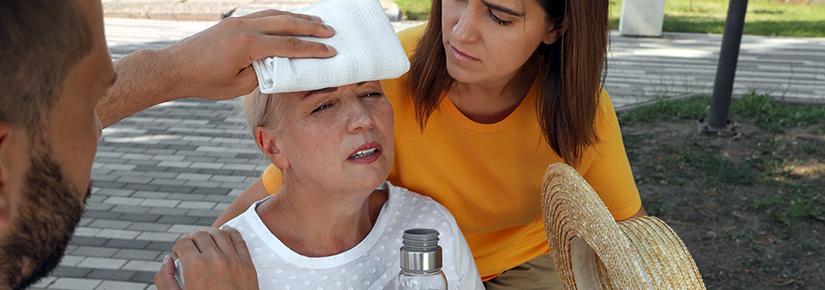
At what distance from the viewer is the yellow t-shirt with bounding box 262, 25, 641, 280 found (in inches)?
100.0

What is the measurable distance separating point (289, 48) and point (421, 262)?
1.67 ft

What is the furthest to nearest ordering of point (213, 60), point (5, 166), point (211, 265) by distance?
point (213, 60) < point (211, 265) < point (5, 166)

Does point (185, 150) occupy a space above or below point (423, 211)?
below

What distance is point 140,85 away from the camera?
7.23ft

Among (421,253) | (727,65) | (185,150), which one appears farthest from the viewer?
(185,150)

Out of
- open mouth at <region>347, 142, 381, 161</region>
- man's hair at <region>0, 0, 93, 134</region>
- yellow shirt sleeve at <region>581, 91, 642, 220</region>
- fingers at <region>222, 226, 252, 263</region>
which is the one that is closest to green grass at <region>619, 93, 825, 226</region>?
yellow shirt sleeve at <region>581, 91, 642, 220</region>

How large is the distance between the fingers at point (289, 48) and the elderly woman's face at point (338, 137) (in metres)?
0.16

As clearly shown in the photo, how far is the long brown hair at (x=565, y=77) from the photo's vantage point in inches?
97.7

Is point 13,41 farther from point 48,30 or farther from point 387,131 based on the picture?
point 387,131

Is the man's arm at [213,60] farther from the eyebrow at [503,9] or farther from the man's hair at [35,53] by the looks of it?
the man's hair at [35,53]

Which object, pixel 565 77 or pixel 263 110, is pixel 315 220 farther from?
pixel 565 77

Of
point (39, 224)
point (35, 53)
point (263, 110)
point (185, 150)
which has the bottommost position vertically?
point (185, 150)

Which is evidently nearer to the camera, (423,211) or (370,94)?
(370,94)

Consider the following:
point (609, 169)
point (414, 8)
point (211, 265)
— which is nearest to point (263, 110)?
point (211, 265)
